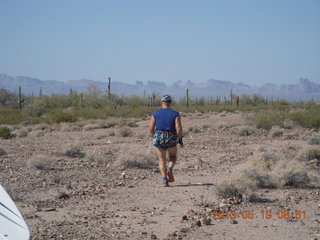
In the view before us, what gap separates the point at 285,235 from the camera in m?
6.91

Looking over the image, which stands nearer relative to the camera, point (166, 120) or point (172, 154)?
point (166, 120)

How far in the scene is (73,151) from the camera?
15.9 m

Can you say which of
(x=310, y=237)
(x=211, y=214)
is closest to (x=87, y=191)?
(x=211, y=214)

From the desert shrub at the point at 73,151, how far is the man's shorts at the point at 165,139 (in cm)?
584

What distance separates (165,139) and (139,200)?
158 centimetres

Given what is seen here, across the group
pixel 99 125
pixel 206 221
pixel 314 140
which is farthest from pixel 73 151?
pixel 99 125

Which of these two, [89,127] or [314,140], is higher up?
[314,140]

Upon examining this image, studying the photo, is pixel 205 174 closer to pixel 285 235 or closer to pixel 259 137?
pixel 285 235

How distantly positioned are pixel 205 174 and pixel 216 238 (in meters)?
5.55
